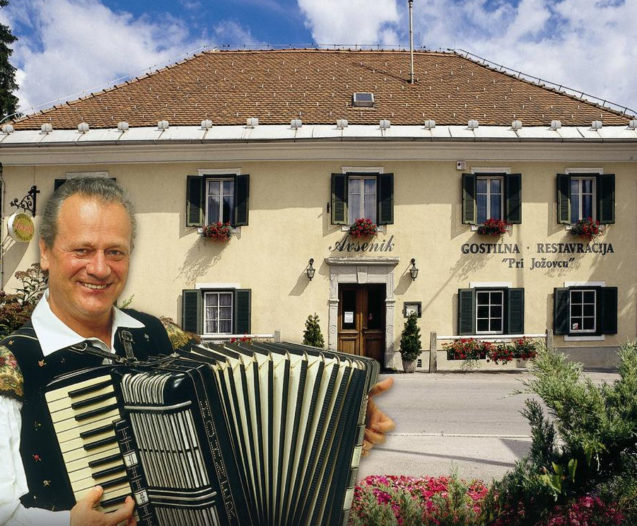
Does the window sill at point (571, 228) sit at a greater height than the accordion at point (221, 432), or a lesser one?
greater

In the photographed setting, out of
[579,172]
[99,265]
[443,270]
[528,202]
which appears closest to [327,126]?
[443,270]

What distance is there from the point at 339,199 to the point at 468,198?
3.27 metres

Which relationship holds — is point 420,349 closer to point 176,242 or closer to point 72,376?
point 176,242

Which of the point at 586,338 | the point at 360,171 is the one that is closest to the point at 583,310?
the point at 586,338

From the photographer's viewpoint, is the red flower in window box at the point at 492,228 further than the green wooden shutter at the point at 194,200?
Yes

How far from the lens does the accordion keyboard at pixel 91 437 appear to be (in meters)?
1.42

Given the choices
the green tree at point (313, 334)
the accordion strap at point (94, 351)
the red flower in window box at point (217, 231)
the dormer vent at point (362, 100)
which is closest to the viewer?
the accordion strap at point (94, 351)

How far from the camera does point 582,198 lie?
13320 millimetres

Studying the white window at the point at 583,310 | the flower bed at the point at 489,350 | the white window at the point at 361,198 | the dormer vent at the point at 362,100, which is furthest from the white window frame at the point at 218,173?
the white window at the point at 583,310

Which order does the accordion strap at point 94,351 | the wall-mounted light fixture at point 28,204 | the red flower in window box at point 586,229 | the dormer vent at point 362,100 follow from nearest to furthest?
1. the accordion strap at point 94,351
2. the wall-mounted light fixture at point 28,204
3. the red flower in window box at point 586,229
4. the dormer vent at point 362,100

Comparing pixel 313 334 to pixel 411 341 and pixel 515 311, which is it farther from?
pixel 515 311

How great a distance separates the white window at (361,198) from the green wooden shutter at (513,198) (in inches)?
132

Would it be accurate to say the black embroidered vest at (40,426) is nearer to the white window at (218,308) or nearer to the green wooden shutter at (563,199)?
the white window at (218,308)

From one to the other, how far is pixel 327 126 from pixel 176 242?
4.69 m
